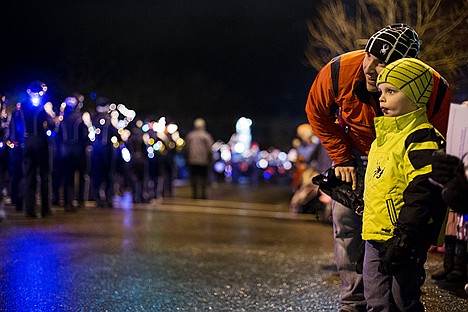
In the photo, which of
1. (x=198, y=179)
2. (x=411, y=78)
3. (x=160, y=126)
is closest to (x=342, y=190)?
(x=411, y=78)

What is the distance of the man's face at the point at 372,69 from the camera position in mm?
4562

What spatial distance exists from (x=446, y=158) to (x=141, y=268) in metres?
4.48

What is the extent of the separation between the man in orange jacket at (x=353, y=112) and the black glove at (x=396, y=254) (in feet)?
3.57

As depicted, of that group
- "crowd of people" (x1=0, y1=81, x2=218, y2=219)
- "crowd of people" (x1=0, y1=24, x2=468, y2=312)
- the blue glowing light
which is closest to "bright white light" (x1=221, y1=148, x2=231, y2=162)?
the blue glowing light

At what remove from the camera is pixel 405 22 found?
15383mm

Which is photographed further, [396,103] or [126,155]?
[126,155]

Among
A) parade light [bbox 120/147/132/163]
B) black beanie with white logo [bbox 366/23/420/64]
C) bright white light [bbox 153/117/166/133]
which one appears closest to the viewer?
black beanie with white logo [bbox 366/23/420/64]

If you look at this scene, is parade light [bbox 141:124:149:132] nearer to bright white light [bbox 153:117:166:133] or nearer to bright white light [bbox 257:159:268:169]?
bright white light [bbox 153:117:166:133]

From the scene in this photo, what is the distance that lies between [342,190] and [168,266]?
302 centimetres

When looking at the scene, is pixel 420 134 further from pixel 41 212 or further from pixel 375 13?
pixel 375 13

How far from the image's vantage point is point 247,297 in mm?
6027

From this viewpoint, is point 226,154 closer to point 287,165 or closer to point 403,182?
point 287,165

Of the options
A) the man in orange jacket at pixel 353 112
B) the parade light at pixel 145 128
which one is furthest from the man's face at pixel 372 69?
the parade light at pixel 145 128

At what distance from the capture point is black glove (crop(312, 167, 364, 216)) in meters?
4.96
